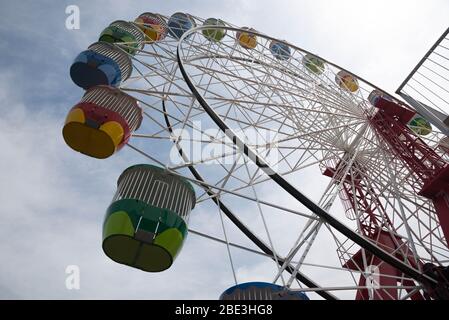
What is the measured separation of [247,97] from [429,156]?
494 centimetres

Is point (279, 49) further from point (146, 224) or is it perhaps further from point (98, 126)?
point (146, 224)

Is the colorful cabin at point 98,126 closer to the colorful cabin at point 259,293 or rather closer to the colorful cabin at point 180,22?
the colorful cabin at point 259,293

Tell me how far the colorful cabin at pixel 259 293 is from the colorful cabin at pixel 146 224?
1.36 m

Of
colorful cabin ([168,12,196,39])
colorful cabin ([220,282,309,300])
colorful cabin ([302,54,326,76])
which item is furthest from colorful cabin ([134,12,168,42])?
colorful cabin ([220,282,309,300])

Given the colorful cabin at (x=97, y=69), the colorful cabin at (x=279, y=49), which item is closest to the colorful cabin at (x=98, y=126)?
the colorful cabin at (x=97, y=69)

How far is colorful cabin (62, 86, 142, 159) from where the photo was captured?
24.3 ft

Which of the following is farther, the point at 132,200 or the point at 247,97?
the point at 247,97

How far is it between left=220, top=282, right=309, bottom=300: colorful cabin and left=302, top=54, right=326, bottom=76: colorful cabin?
31.2 ft
